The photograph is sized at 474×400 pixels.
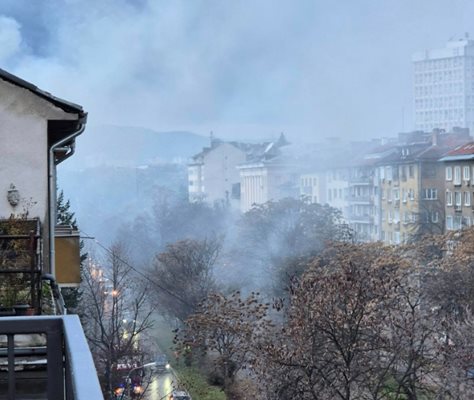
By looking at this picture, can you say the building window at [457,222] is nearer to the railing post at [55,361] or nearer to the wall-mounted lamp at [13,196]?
the wall-mounted lamp at [13,196]

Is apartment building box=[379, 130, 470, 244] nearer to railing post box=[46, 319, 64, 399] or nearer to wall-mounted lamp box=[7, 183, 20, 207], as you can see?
wall-mounted lamp box=[7, 183, 20, 207]

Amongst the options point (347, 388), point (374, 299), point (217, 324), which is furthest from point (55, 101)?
point (217, 324)

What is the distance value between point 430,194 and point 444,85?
120 meters

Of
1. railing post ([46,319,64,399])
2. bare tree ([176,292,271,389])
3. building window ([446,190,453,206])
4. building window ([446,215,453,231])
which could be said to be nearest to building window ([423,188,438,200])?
building window ([446,190,453,206])

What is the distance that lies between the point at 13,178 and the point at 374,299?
51.1 feet

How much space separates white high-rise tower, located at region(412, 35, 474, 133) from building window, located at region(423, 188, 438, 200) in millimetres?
103666

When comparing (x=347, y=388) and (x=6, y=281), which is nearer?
(x=6, y=281)

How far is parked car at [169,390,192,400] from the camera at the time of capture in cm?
3025

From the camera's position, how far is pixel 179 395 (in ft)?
100

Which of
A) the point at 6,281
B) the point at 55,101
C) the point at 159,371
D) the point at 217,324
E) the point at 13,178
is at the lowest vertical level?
the point at 159,371

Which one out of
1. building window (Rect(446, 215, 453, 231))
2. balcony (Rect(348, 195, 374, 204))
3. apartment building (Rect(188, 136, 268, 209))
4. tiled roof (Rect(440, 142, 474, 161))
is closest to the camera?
tiled roof (Rect(440, 142, 474, 161))

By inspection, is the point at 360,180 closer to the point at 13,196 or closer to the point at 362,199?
the point at 362,199

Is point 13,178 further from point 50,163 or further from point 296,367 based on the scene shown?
point 296,367

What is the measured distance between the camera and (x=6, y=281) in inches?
350
